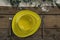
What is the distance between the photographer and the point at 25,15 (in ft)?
5.84

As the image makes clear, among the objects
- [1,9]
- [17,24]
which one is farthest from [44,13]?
[1,9]

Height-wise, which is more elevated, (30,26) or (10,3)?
(10,3)

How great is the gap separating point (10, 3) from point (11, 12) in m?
0.09

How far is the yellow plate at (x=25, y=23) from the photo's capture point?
176 cm

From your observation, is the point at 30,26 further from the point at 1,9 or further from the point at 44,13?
the point at 1,9

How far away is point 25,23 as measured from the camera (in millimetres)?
1807

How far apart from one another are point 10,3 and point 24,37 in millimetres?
352

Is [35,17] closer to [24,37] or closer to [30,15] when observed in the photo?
[30,15]

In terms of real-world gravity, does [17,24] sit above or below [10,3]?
below

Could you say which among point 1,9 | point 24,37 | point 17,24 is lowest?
point 24,37

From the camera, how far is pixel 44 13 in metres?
1.83

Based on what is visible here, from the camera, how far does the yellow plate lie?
5.79 ft

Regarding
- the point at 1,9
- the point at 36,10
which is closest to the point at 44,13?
the point at 36,10

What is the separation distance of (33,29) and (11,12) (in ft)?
0.88
